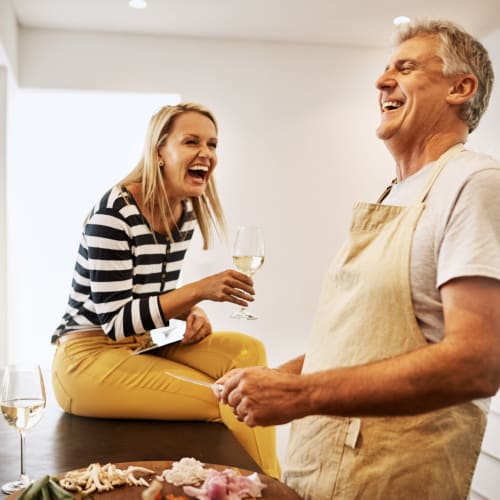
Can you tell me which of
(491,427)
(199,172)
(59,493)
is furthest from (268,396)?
(491,427)

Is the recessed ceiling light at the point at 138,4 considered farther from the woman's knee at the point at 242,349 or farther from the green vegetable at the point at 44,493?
the green vegetable at the point at 44,493

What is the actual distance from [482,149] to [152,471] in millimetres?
3597

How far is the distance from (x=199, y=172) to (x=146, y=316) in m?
0.71

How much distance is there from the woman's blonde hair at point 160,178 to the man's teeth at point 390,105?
1251 millimetres

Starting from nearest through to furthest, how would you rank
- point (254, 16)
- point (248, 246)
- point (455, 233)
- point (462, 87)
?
point (455, 233), point (462, 87), point (248, 246), point (254, 16)

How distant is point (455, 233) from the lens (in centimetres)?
111

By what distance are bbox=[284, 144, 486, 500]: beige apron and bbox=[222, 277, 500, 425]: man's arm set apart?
0.49 ft

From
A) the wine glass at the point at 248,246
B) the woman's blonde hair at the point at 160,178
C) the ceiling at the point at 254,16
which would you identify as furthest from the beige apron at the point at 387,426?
the ceiling at the point at 254,16

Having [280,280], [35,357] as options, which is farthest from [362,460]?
[35,357]

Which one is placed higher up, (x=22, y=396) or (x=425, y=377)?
(x=425, y=377)

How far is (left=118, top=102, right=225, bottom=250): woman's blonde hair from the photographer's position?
8.27ft

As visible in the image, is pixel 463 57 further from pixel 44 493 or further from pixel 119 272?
pixel 119 272

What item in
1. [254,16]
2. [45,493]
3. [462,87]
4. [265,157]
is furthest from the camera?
[265,157]

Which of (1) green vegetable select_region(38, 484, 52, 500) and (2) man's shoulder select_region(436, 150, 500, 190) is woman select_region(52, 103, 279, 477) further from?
(1) green vegetable select_region(38, 484, 52, 500)
